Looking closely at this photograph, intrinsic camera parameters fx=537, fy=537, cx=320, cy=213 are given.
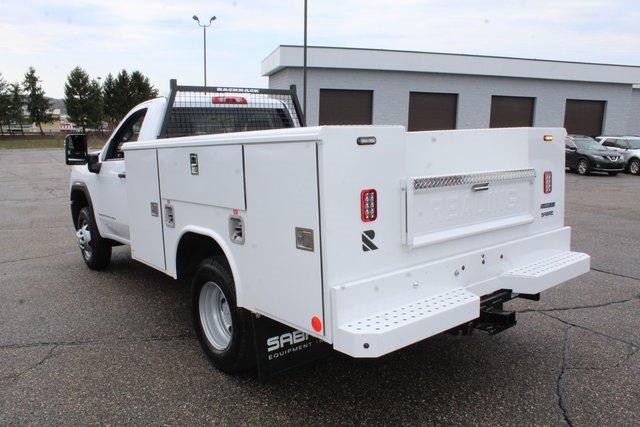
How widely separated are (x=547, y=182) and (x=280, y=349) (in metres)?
2.27

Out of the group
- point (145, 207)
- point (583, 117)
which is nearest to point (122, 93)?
point (583, 117)

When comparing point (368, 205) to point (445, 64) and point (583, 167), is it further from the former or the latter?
point (445, 64)

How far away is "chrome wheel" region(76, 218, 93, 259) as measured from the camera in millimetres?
6516

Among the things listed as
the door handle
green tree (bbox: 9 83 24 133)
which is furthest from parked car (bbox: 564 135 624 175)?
green tree (bbox: 9 83 24 133)

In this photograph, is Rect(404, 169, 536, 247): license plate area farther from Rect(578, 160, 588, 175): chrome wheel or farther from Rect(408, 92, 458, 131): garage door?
Rect(408, 92, 458, 131): garage door

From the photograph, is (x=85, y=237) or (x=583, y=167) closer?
(x=85, y=237)

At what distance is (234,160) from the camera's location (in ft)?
10.3

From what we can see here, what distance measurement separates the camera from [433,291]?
10.2ft

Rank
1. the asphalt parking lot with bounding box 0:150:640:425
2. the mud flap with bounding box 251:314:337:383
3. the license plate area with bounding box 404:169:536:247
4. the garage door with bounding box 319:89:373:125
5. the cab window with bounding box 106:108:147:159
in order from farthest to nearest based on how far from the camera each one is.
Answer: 1. the garage door with bounding box 319:89:373:125
2. the cab window with bounding box 106:108:147:159
3. the asphalt parking lot with bounding box 0:150:640:425
4. the mud flap with bounding box 251:314:337:383
5. the license plate area with bounding box 404:169:536:247

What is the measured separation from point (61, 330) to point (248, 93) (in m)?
2.80

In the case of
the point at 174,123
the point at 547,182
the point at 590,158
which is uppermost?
the point at 174,123

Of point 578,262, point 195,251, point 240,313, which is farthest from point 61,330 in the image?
point 578,262

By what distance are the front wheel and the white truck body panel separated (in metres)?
20.0

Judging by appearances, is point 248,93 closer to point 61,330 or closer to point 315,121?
point 61,330
